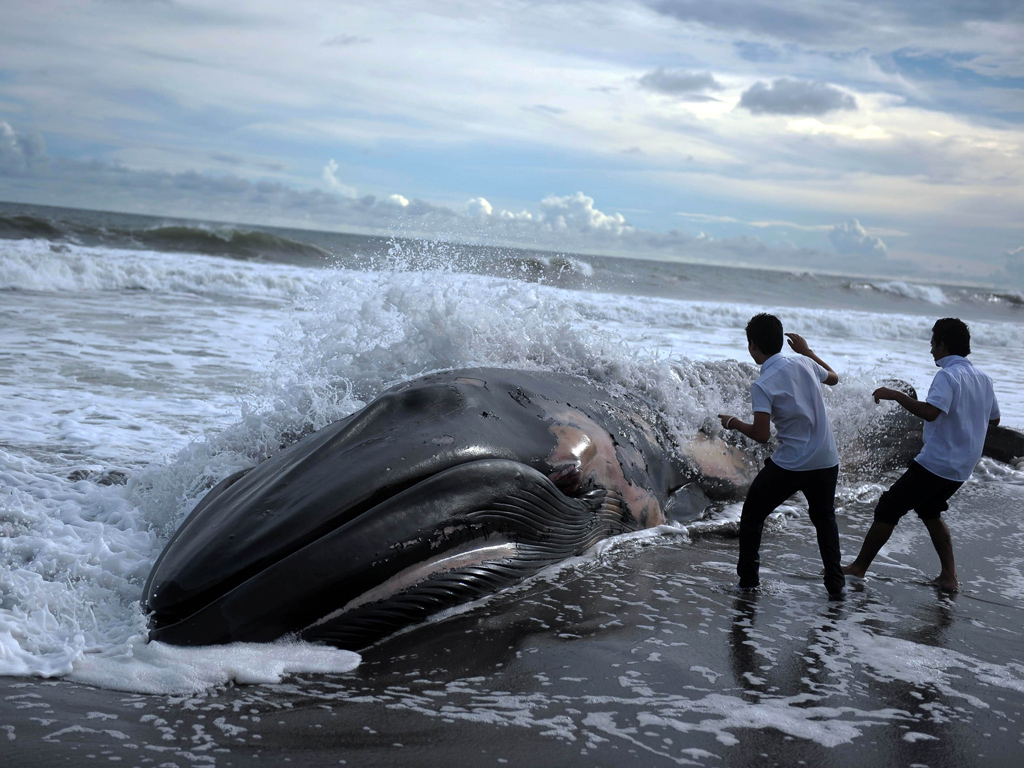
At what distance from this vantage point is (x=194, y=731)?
2996mm

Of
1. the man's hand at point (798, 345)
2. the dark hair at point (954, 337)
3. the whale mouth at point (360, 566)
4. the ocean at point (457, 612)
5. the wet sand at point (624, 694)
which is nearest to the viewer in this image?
the wet sand at point (624, 694)

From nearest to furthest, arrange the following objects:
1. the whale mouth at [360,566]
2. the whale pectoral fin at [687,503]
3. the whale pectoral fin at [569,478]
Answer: the whale mouth at [360,566] < the whale pectoral fin at [569,478] < the whale pectoral fin at [687,503]

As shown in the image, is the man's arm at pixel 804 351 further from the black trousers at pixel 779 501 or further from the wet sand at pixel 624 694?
the wet sand at pixel 624 694

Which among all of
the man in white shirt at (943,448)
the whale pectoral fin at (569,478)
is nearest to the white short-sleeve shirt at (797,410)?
the man in white shirt at (943,448)

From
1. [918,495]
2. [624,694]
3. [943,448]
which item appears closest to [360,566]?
[624,694]

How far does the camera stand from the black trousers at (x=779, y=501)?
4945 millimetres

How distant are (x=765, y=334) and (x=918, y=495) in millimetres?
1465

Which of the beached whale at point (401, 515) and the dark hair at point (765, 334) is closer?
the beached whale at point (401, 515)

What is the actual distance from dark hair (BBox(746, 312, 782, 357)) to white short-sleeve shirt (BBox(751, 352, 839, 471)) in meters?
0.10

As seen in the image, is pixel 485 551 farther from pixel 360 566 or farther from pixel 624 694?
pixel 624 694

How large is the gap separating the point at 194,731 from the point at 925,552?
16.2 feet

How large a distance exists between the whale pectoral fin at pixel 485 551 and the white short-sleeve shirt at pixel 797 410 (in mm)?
1046

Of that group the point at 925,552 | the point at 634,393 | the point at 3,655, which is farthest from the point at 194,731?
the point at 925,552

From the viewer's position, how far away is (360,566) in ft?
12.2
